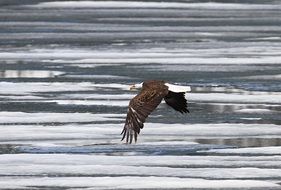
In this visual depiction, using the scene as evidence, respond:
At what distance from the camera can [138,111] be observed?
29.0ft

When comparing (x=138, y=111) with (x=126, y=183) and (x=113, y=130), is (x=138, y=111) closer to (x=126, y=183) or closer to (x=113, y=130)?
(x=126, y=183)

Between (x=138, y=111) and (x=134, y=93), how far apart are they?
4799 mm

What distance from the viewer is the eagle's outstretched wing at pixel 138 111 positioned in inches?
347

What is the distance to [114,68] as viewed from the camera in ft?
51.3

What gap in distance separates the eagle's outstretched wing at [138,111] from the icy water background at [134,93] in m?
0.31

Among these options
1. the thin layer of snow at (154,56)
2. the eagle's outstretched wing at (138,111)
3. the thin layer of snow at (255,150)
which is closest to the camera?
the eagle's outstretched wing at (138,111)

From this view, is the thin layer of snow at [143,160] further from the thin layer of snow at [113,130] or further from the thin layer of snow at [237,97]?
the thin layer of snow at [237,97]

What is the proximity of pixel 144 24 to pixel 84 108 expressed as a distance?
9014mm

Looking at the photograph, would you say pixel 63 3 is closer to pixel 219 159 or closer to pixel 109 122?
pixel 109 122

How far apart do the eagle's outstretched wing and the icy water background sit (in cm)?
31

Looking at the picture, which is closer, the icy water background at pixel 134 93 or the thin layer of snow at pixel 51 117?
the icy water background at pixel 134 93

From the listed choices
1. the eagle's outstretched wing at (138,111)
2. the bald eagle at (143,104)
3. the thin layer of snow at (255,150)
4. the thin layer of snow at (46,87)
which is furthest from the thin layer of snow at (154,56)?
the eagle's outstretched wing at (138,111)

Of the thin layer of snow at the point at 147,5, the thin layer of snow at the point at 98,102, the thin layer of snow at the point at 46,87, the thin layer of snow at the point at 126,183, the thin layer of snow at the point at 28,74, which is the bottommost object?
the thin layer of snow at the point at 126,183

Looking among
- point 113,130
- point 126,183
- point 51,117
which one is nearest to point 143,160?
point 126,183
